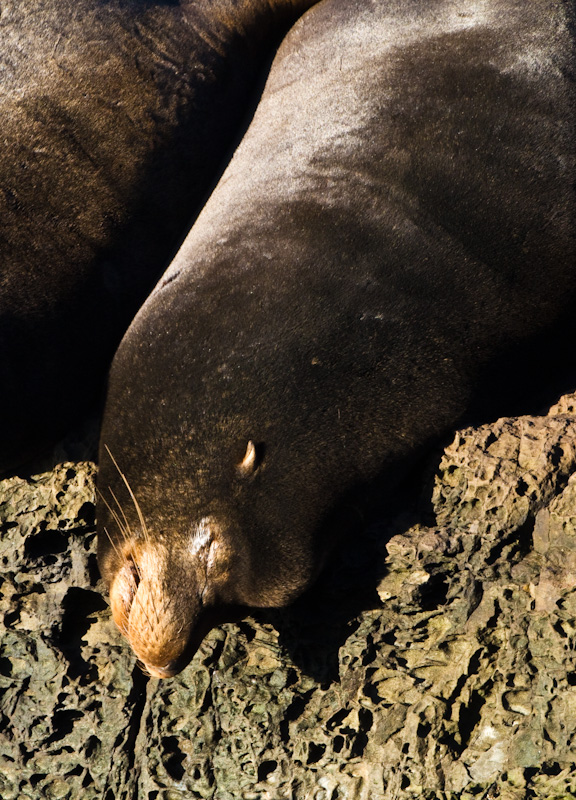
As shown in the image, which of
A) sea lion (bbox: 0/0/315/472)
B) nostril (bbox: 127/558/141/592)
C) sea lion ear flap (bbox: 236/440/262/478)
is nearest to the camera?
sea lion ear flap (bbox: 236/440/262/478)

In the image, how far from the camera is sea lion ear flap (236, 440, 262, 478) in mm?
3125

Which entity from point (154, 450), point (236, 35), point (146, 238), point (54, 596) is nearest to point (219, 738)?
point (54, 596)

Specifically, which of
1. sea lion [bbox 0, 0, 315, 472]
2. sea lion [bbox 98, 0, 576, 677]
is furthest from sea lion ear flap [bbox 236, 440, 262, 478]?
sea lion [bbox 0, 0, 315, 472]

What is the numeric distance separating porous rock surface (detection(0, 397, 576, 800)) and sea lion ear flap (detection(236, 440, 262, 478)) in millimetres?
526

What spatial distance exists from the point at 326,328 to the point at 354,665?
1254 mm

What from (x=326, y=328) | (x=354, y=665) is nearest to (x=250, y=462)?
(x=326, y=328)

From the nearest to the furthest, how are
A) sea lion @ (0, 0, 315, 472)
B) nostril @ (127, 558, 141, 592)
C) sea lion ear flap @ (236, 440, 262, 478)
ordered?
sea lion ear flap @ (236, 440, 262, 478)
nostril @ (127, 558, 141, 592)
sea lion @ (0, 0, 315, 472)

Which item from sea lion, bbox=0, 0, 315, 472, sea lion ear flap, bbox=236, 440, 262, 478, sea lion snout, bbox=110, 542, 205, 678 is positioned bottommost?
sea lion snout, bbox=110, 542, 205, 678

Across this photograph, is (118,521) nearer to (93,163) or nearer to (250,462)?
(250,462)

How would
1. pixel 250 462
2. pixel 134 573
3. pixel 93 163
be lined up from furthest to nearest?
pixel 93 163 → pixel 134 573 → pixel 250 462

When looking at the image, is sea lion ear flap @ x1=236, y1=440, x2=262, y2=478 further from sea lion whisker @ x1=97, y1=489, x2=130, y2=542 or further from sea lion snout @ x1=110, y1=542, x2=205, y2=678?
sea lion whisker @ x1=97, y1=489, x2=130, y2=542

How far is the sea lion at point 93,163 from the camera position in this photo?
11.9ft

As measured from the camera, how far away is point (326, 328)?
10.5 ft

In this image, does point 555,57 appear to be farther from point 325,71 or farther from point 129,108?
point 129,108
